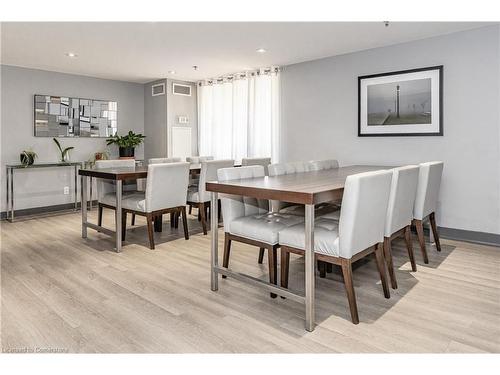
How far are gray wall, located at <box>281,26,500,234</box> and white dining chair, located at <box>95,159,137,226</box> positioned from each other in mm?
2714

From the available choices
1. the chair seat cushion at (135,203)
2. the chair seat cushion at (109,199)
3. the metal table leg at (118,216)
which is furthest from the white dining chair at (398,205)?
the chair seat cushion at (109,199)

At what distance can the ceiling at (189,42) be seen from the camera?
363 centimetres

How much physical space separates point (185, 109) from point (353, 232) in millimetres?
5378

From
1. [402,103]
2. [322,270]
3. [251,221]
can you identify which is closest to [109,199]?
[251,221]

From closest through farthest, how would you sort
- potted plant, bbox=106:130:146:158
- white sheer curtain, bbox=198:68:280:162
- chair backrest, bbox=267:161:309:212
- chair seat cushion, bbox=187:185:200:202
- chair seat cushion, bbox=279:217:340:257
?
chair seat cushion, bbox=279:217:340:257 < chair backrest, bbox=267:161:309:212 < chair seat cushion, bbox=187:185:200:202 < white sheer curtain, bbox=198:68:280:162 < potted plant, bbox=106:130:146:158

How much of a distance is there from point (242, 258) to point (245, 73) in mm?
3632

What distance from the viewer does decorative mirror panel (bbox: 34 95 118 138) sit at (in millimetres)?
5719

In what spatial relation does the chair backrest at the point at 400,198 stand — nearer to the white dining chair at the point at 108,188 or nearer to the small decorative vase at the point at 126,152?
the white dining chair at the point at 108,188

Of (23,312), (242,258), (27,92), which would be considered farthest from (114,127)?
(23,312)

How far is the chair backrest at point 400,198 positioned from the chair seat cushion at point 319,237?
0.39 metres

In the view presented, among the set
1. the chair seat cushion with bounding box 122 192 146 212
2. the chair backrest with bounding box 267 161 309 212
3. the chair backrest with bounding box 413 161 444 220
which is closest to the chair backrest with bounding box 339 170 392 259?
the chair backrest with bounding box 413 161 444 220

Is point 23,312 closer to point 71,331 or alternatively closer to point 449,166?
point 71,331

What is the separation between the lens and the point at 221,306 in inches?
93.1

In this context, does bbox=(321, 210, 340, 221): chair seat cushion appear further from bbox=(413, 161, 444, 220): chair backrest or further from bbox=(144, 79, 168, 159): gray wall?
bbox=(144, 79, 168, 159): gray wall
